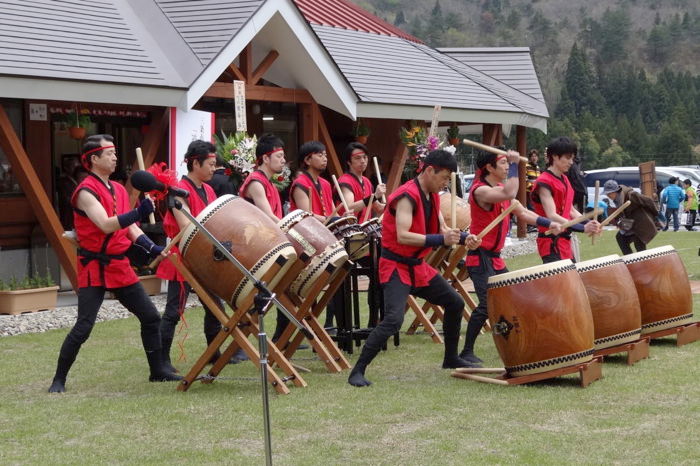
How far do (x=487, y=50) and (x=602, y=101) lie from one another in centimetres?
5064

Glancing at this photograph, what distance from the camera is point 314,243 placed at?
26.0ft

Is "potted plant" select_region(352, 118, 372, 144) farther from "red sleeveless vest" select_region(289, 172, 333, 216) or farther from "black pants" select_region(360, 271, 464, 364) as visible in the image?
"black pants" select_region(360, 271, 464, 364)

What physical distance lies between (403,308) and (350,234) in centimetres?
111

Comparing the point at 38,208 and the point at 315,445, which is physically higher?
the point at 38,208

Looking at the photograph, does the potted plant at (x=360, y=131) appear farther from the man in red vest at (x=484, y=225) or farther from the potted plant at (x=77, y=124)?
the man in red vest at (x=484, y=225)

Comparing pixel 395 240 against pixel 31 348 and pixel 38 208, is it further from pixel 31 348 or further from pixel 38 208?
pixel 38 208

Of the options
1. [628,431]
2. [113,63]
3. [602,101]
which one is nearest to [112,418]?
[628,431]

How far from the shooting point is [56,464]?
220 inches

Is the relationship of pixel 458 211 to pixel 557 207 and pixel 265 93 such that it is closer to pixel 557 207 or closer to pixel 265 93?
pixel 557 207

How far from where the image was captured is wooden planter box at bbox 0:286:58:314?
11586 millimetres

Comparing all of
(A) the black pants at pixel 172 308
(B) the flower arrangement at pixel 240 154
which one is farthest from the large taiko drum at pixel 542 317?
(B) the flower arrangement at pixel 240 154

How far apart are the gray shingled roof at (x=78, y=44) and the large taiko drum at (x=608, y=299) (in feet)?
20.2

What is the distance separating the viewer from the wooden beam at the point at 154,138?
43.2 ft

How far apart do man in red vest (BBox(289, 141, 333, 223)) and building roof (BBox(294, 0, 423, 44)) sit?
9.55m
